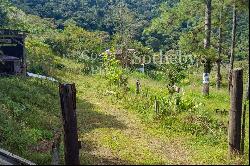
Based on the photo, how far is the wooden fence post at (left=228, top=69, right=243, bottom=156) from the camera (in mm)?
9953

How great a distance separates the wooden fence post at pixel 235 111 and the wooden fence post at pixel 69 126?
12.5 feet

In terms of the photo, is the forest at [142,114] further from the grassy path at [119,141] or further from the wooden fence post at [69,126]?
the wooden fence post at [69,126]

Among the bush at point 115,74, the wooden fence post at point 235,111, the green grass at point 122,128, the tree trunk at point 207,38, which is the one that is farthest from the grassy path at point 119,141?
the tree trunk at point 207,38

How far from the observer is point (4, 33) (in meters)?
27.5

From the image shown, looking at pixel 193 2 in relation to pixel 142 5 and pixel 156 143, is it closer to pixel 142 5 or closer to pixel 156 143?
pixel 156 143

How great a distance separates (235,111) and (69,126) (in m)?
4.02

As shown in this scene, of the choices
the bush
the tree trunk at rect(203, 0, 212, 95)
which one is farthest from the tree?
the tree trunk at rect(203, 0, 212, 95)

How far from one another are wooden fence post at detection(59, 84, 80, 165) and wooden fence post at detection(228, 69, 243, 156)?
3821 mm

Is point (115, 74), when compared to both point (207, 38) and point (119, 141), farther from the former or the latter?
point (119, 141)

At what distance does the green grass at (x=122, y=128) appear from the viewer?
11.4 metres

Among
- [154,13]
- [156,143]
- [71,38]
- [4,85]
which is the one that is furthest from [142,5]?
[156,143]

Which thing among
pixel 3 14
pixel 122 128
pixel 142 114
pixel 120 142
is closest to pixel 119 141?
pixel 120 142

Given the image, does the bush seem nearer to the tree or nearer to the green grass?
the green grass

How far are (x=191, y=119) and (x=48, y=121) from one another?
545cm
